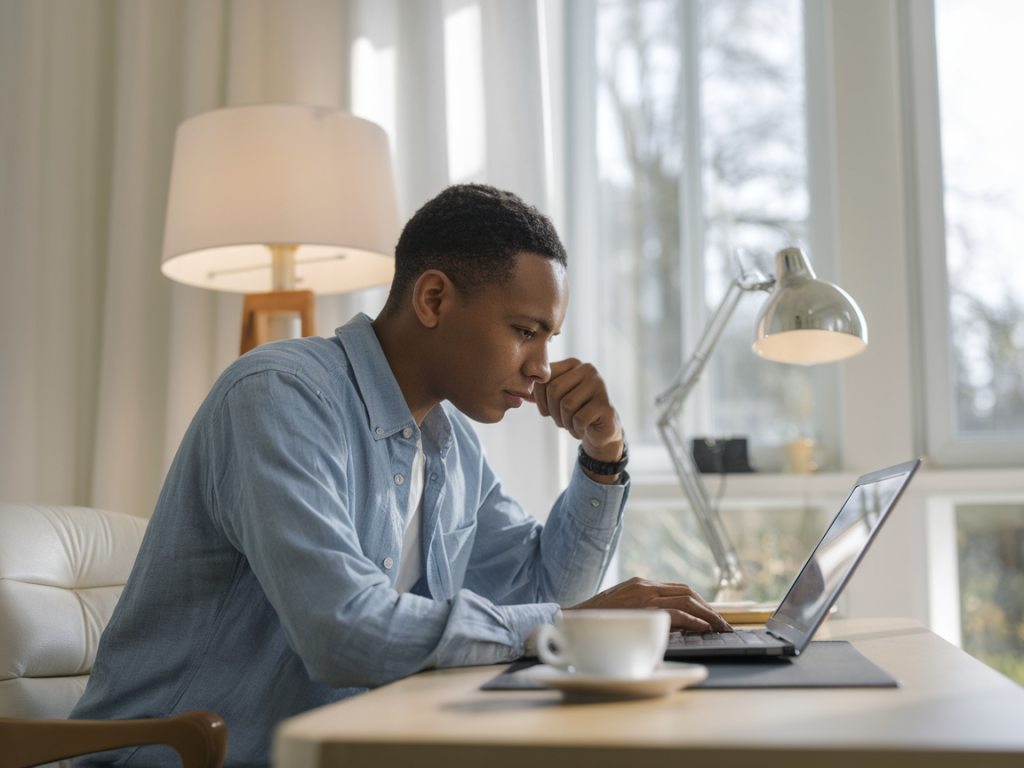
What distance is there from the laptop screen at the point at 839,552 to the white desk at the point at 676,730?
170 mm

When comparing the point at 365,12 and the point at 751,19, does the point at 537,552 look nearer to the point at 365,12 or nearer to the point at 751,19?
the point at 365,12

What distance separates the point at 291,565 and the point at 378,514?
270 mm

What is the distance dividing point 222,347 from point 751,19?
63.9 inches

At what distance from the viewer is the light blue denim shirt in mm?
814

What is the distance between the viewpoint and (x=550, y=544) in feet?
4.51

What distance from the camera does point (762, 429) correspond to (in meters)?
2.40

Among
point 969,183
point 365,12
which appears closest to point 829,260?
point 969,183

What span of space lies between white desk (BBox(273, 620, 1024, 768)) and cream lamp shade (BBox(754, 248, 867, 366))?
2.56ft

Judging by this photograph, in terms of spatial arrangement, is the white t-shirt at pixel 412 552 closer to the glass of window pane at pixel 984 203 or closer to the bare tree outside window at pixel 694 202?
→ the bare tree outside window at pixel 694 202

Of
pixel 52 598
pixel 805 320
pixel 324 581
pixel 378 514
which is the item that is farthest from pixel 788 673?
pixel 52 598

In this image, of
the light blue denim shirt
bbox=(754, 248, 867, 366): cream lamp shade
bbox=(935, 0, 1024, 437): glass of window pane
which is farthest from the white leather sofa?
bbox=(935, 0, 1024, 437): glass of window pane

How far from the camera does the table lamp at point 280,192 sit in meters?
1.80

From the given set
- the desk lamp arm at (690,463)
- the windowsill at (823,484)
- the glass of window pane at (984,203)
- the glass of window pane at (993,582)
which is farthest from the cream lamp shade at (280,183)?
the glass of window pane at (993,582)

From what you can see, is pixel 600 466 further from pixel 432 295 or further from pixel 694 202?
pixel 694 202
